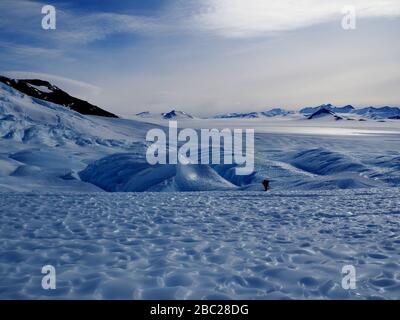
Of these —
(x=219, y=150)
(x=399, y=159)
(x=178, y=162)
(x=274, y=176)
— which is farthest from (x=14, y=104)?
(x=399, y=159)

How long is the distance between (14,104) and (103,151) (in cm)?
1369

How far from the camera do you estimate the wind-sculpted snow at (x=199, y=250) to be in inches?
173

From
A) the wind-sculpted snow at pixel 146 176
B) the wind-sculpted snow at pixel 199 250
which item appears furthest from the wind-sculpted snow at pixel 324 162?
the wind-sculpted snow at pixel 199 250

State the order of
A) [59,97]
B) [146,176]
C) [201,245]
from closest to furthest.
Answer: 1. [201,245]
2. [146,176]
3. [59,97]


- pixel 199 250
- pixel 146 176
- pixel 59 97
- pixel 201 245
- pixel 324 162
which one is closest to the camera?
pixel 199 250

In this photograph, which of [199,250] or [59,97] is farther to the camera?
[59,97]

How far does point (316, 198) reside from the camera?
11797mm

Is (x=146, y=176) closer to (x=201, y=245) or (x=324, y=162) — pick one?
(x=201, y=245)

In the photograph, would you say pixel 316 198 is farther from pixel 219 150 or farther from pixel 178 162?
pixel 219 150

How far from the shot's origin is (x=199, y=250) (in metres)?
5.90

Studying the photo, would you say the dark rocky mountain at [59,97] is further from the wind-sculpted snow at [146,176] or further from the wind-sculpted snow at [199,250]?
the wind-sculpted snow at [199,250]

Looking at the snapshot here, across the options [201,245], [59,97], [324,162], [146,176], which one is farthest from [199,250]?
[59,97]

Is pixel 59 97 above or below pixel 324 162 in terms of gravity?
above
